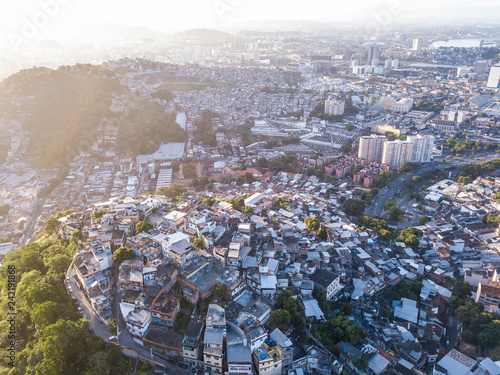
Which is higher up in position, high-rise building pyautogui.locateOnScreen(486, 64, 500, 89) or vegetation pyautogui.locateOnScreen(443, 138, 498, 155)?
high-rise building pyautogui.locateOnScreen(486, 64, 500, 89)

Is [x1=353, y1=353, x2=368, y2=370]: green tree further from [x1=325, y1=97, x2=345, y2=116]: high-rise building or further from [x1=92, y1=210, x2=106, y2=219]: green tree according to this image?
[x1=325, y1=97, x2=345, y2=116]: high-rise building

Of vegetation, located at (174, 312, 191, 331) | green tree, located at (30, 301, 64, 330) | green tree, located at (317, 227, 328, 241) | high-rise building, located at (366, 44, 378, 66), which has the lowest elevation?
green tree, located at (317, 227, 328, 241)

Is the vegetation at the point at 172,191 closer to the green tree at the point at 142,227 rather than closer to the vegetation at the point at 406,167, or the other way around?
the green tree at the point at 142,227

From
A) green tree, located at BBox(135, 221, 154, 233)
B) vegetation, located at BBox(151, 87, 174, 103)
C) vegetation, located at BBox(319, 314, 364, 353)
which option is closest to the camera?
vegetation, located at BBox(319, 314, 364, 353)

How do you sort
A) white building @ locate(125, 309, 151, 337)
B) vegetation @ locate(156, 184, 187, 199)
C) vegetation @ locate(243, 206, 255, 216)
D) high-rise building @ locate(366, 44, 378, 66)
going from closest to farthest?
1. white building @ locate(125, 309, 151, 337)
2. vegetation @ locate(243, 206, 255, 216)
3. vegetation @ locate(156, 184, 187, 199)
4. high-rise building @ locate(366, 44, 378, 66)

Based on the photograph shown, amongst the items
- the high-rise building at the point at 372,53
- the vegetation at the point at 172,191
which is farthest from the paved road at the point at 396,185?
the high-rise building at the point at 372,53

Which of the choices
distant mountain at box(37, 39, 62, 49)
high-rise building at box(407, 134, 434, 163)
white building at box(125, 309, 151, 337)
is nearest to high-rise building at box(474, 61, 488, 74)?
high-rise building at box(407, 134, 434, 163)

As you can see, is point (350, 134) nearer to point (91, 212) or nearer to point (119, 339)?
point (91, 212)
